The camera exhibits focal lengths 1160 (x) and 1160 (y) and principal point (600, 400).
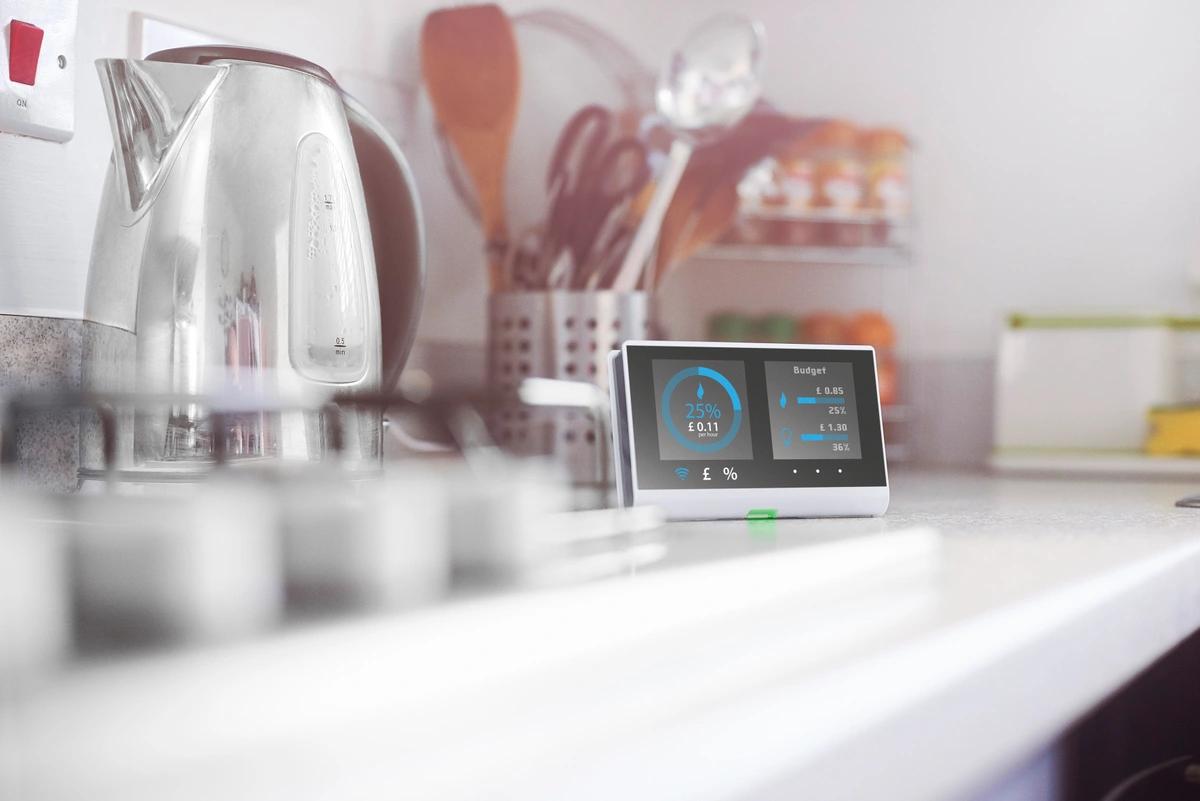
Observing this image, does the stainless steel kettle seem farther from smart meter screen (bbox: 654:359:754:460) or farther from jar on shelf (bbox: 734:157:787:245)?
jar on shelf (bbox: 734:157:787:245)

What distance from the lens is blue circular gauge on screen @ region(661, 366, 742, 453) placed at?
686mm

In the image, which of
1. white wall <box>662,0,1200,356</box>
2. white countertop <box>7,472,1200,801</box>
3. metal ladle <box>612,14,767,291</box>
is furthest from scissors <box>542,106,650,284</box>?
white countertop <box>7,472,1200,801</box>

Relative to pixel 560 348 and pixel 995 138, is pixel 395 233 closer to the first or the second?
pixel 560 348

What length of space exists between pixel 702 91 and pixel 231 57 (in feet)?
1.84

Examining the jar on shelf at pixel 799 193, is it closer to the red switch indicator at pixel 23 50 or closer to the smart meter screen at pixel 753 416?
the smart meter screen at pixel 753 416

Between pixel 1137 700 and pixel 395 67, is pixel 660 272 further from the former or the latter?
pixel 1137 700

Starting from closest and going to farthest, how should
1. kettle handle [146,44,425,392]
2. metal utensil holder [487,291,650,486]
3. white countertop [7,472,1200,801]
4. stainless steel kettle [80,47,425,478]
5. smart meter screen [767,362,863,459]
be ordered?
1. white countertop [7,472,1200,801]
2. stainless steel kettle [80,47,425,478]
3. smart meter screen [767,362,863,459]
4. kettle handle [146,44,425,392]
5. metal utensil holder [487,291,650,486]

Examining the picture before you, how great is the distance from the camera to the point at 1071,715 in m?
0.43

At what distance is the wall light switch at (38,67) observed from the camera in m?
0.73

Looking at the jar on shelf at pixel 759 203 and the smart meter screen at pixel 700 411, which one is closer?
the smart meter screen at pixel 700 411

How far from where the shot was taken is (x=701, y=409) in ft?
2.27

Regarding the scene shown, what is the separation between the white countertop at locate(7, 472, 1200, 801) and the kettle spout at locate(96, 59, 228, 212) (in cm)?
37

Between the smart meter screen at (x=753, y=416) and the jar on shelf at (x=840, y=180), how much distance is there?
2.62 ft

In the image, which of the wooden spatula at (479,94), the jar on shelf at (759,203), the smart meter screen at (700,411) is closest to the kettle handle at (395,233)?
the smart meter screen at (700,411)
